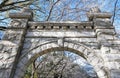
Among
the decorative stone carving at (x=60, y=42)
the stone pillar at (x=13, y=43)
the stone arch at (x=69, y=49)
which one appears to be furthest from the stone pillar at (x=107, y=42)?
the stone pillar at (x=13, y=43)

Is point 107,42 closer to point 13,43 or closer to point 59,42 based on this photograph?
point 59,42

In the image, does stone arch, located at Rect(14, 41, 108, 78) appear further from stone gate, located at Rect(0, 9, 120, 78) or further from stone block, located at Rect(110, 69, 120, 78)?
stone block, located at Rect(110, 69, 120, 78)

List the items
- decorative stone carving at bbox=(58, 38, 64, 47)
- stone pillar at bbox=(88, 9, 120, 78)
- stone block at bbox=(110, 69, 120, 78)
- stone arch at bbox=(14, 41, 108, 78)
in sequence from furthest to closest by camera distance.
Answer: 1. decorative stone carving at bbox=(58, 38, 64, 47)
2. stone arch at bbox=(14, 41, 108, 78)
3. stone pillar at bbox=(88, 9, 120, 78)
4. stone block at bbox=(110, 69, 120, 78)

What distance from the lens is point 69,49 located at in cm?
575

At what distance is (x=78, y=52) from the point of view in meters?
5.66

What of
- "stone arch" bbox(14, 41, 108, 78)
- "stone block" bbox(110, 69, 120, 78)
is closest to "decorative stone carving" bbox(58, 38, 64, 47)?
"stone arch" bbox(14, 41, 108, 78)

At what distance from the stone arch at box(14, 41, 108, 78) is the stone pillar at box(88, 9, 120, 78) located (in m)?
0.21

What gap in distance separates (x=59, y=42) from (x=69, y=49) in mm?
444

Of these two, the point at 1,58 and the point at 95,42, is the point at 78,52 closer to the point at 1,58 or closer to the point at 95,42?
the point at 95,42

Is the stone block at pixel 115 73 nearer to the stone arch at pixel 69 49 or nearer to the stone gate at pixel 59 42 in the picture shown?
the stone gate at pixel 59 42

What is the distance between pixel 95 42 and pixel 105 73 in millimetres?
1265

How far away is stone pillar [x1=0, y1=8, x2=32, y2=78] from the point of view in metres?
5.09

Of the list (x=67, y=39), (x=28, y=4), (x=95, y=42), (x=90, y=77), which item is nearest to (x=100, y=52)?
(x=95, y=42)

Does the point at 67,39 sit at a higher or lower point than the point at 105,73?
higher
